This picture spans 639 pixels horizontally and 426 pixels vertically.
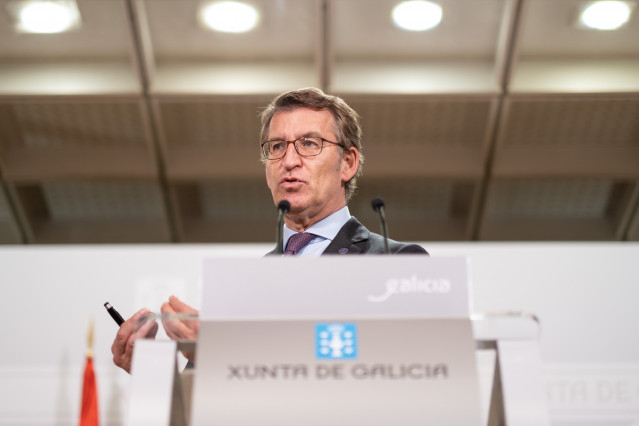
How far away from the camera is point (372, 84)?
4320 mm

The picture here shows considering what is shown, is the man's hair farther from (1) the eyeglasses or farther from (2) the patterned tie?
(2) the patterned tie

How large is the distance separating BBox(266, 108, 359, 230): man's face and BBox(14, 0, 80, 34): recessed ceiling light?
104 inches

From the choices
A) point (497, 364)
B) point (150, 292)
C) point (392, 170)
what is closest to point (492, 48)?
point (392, 170)

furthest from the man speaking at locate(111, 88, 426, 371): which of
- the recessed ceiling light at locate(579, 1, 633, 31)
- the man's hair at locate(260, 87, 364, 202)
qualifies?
the recessed ceiling light at locate(579, 1, 633, 31)

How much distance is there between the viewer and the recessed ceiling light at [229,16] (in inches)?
159

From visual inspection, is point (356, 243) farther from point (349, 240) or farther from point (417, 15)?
point (417, 15)

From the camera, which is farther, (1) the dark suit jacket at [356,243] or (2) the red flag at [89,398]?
(2) the red flag at [89,398]

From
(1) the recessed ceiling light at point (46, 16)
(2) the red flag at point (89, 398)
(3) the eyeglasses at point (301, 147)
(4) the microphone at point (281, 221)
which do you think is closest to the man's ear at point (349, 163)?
(3) the eyeglasses at point (301, 147)

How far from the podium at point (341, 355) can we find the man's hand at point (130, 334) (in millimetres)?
73

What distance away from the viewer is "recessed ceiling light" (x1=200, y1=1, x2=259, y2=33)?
4.05 meters

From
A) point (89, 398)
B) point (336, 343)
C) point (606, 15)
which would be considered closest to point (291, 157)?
point (336, 343)

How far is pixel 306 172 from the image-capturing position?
6.26 ft

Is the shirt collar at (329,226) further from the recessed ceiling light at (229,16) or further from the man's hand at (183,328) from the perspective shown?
the recessed ceiling light at (229,16)

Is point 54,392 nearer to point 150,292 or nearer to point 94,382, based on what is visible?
point 94,382
